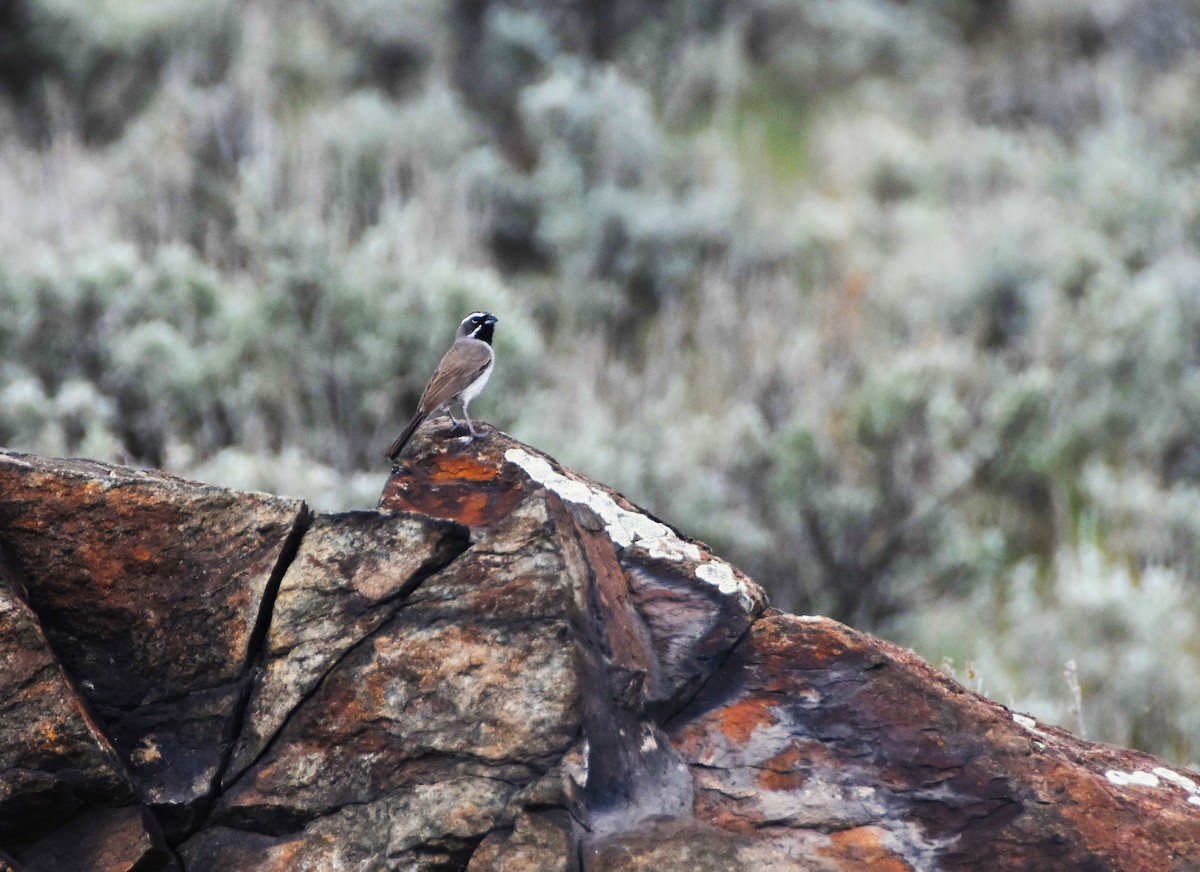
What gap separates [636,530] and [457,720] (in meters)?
1.03

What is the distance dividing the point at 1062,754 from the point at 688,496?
6067 millimetres

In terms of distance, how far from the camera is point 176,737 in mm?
3432

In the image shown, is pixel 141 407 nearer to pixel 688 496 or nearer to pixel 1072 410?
pixel 688 496

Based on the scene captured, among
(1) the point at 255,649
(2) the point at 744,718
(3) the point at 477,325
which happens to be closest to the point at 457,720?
(1) the point at 255,649

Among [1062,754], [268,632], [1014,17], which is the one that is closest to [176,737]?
[268,632]

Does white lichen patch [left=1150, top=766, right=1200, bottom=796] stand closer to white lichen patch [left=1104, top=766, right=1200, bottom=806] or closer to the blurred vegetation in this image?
white lichen patch [left=1104, top=766, right=1200, bottom=806]

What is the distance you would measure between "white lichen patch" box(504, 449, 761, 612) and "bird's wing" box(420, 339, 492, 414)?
4.81 feet

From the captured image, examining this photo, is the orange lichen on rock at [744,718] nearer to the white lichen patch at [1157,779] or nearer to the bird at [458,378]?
the white lichen patch at [1157,779]

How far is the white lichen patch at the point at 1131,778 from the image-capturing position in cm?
371

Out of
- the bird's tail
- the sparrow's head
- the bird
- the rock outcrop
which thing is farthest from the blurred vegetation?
the rock outcrop

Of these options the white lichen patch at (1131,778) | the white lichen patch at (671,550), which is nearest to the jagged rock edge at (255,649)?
the white lichen patch at (671,550)

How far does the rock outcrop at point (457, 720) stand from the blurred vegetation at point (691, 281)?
11.0 feet

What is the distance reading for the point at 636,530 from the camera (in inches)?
166

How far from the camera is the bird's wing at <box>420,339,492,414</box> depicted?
5.73 meters
